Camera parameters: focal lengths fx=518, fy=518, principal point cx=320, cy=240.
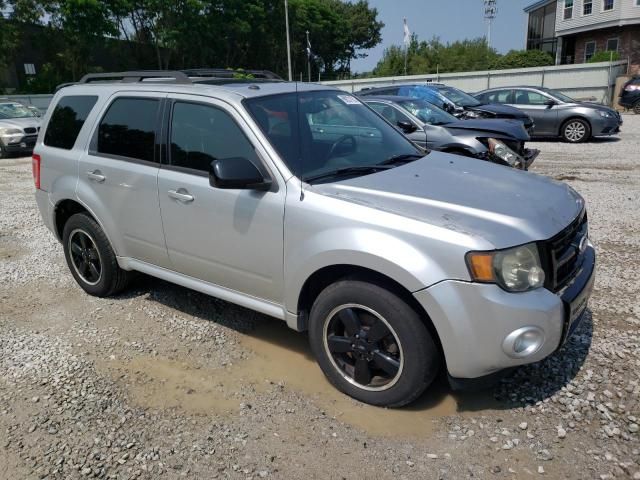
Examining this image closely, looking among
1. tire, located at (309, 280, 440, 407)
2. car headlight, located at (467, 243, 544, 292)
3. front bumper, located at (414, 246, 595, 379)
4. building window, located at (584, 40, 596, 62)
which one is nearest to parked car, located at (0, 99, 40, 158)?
tire, located at (309, 280, 440, 407)

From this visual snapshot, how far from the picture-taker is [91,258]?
185 inches

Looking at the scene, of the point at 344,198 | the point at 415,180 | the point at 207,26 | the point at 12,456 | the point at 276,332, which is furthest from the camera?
the point at 207,26

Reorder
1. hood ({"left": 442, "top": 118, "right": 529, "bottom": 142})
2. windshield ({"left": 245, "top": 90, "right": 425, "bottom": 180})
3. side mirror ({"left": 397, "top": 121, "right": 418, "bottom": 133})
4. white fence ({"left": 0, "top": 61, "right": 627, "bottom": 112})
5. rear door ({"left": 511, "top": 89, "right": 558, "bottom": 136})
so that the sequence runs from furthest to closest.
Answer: white fence ({"left": 0, "top": 61, "right": 627, "bottom": 112}) → rear door ({"left": 511, "top": 89, "right": 558, "bottom": 136}) → side mirror ({"left": 397, "top": 121, "right": 418, "bottom": 133}) → hood ({"left": 442, "top": 118, "right": 529, "bottom": 142}) → windshield ({"left": 245, "top": 90, "right": 425, "bottom": 180})

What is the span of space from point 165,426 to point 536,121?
46.3 ft

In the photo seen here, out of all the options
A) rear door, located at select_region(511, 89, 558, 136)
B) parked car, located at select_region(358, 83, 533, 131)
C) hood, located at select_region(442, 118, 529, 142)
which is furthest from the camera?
rear door, located at select_region(511, 89, 558, 136)

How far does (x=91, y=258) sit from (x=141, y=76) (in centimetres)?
168

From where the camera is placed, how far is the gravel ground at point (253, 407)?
8.77 ft

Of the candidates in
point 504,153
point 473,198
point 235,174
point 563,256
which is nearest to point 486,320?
point 563,256

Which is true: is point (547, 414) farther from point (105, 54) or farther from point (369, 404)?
point (105, 54)

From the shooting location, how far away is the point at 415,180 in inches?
129

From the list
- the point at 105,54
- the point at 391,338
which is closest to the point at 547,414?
the point at 391,338

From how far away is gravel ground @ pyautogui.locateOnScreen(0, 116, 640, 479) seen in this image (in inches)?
105

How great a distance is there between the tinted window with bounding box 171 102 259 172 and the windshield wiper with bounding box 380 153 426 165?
0.96 meters

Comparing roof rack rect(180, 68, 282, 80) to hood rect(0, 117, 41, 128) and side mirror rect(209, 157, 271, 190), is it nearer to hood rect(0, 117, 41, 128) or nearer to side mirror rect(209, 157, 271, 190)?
side mirror rect(209, 157, 271, 190)
